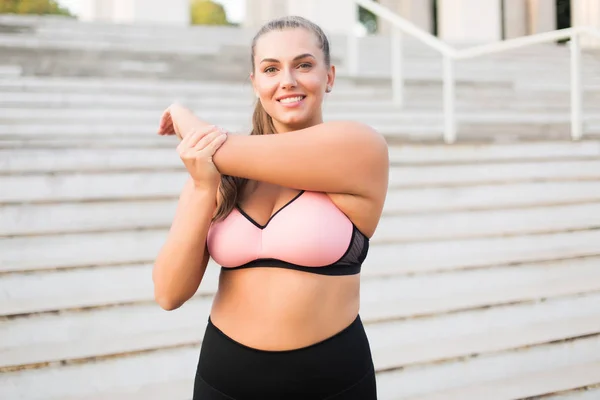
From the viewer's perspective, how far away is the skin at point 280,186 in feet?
4.11

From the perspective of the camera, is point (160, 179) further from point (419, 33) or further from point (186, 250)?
point (419, 33)

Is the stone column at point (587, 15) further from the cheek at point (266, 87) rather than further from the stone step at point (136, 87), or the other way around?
the cheek at point (266, 87)

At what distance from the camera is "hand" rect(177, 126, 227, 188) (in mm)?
1227

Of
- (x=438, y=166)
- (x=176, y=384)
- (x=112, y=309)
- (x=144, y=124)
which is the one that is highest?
(x=144, y=124)

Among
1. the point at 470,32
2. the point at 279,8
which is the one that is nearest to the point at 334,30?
the point at 279,8

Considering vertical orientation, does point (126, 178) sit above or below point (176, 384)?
above

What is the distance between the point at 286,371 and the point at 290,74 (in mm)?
683

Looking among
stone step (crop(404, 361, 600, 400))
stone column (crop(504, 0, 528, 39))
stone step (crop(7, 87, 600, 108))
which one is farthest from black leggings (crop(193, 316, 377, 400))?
stone column (crop(504, 0, 528, 39))

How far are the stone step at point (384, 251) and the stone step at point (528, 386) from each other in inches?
29.4

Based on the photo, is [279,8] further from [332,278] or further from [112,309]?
[332,278]

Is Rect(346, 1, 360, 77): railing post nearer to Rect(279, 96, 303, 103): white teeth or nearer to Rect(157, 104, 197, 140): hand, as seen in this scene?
Rect(157, 104, 197, 140): hand

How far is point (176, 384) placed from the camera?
9.20 feet

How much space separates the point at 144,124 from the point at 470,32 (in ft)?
29.3

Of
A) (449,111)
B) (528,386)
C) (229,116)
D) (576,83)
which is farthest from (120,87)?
(528,386)
